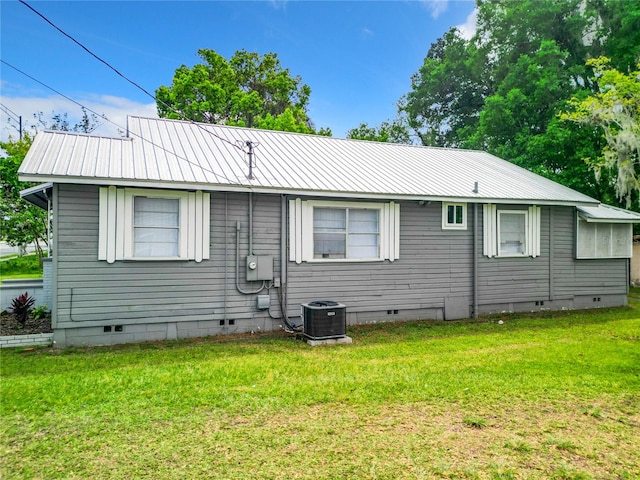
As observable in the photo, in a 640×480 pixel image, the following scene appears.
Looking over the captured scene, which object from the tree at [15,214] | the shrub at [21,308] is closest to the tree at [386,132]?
the tree at [15,214]

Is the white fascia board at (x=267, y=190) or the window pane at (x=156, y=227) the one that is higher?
the white fascia board at (x=267, y=190)

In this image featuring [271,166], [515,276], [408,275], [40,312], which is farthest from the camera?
[515,276]

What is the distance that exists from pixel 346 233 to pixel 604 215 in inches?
304

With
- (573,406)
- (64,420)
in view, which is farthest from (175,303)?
(573,406)

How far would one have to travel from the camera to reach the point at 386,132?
32.3m

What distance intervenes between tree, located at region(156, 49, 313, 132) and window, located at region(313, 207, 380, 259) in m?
14.3

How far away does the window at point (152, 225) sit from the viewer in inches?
272

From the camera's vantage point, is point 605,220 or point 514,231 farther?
point 605,220

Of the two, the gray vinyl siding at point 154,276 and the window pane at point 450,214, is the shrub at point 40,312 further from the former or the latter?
the window pane at point 450,214

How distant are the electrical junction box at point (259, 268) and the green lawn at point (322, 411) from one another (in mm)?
1281

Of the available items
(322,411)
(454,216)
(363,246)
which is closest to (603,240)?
(454,216)

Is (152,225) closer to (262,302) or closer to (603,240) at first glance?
(262,302)

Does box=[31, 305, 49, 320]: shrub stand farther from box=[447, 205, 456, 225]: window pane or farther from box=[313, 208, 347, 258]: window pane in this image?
box=[447, 205, 456, 225]: window pane

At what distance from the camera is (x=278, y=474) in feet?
10.0
